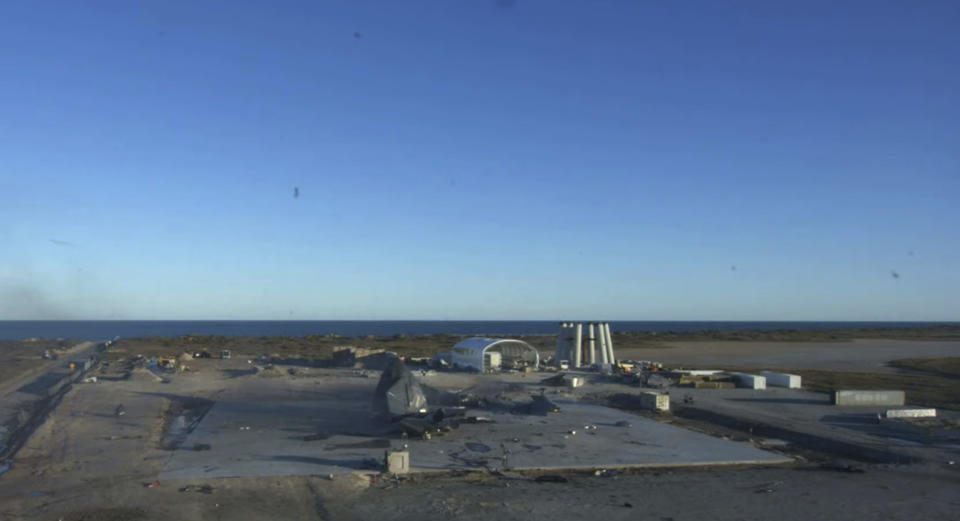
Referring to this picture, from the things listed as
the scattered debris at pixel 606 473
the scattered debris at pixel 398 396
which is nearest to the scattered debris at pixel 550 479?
the scattered debris at pixel 606 473

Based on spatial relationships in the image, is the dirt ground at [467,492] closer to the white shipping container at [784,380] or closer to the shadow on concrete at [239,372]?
the white shipping container at [784,380]

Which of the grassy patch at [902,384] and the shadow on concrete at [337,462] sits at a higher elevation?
the shadow on concrete at [337,462]

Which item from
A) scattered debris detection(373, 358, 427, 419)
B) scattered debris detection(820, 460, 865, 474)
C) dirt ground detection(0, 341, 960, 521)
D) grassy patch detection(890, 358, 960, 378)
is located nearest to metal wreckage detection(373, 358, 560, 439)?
scattered debris detection(373, 358, 427, 419)

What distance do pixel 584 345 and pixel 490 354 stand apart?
691 centimetres

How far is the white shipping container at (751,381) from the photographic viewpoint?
37875mm

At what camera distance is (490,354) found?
155 ft

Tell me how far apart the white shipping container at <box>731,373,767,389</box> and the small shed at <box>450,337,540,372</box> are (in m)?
13.2

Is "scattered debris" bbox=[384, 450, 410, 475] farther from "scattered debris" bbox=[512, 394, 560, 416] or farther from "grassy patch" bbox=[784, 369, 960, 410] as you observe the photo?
"grassy patch" bbox=[784, 369, 960, 410]

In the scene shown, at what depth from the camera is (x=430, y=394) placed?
3088cm

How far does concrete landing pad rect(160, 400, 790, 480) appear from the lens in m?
18.4

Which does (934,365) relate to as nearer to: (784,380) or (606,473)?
(784,380)

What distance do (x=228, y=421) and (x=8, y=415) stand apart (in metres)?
12.7

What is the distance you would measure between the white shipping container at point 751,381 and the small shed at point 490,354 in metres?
13.2

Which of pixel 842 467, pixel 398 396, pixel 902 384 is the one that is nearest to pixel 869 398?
pixel 902 384
